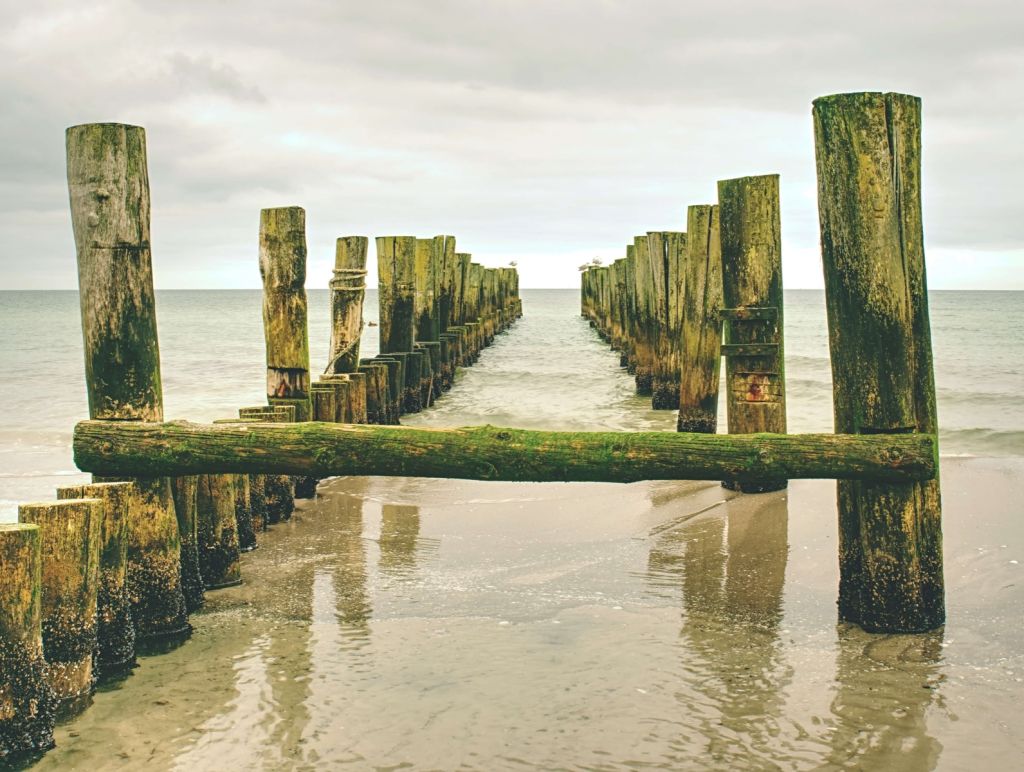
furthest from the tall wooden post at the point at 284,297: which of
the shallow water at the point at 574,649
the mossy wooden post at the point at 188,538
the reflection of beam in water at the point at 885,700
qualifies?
the reflection of beam in water at the point at 885,700

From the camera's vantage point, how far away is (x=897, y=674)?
436 centimetres

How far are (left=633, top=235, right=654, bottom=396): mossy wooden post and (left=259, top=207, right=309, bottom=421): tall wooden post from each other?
8.06 meters

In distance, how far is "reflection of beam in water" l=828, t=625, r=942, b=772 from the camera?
3.68 meters

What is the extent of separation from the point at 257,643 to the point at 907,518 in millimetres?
2918

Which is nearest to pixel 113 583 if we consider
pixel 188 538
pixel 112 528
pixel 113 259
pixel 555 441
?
pixel 112 528

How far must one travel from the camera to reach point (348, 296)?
37.1ft

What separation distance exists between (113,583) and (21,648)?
0.83 meters

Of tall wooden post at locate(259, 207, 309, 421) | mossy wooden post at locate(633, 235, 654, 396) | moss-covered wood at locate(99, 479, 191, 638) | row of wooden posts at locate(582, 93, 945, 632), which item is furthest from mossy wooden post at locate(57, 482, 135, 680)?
mossy wooden post at locate(633, 235, 654, 396)

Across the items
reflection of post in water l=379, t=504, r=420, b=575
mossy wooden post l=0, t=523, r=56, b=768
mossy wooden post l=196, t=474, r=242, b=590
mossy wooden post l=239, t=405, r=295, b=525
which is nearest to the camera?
mossy wooden post l=0, t=523, r=56, b=768

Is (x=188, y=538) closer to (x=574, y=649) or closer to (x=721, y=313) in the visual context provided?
(x=574, y=649)

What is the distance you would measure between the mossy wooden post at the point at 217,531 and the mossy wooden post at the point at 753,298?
10.8ft

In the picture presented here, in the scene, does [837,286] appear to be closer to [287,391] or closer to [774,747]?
[774,747]

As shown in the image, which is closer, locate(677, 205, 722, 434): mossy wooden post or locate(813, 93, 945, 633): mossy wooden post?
locate(813, 93, 945, 633): mossy wooden post

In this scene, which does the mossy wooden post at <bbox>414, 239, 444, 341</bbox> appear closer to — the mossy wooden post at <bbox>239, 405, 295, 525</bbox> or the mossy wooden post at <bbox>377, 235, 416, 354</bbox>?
the mossy wooden post at <bbox>377, 235, 416, 354</bbox>
